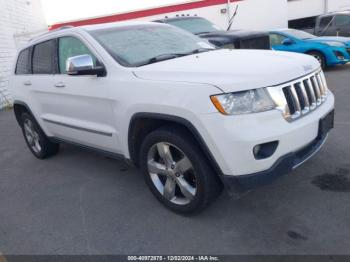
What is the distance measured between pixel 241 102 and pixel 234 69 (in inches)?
13.6

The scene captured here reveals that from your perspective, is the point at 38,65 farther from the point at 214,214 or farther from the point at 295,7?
the point at 295,7

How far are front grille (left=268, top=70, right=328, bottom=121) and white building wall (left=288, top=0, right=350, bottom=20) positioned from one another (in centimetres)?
2115

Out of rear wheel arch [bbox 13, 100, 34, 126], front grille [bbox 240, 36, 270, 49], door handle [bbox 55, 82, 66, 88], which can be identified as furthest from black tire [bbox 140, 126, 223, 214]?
front grille [bbox 240, 36, 270, 49]

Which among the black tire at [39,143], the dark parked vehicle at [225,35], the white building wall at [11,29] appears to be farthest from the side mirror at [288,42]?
the white building wall at [11,29]

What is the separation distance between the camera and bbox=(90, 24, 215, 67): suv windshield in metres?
3.46

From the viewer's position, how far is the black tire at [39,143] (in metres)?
5.09

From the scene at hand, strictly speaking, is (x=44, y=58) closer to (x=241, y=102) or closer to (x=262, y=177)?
(x=241, y=102)

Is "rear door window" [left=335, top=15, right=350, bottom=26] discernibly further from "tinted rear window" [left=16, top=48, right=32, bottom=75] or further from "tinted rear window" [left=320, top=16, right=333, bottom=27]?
"tinted rear window" [left=16, top=48, right=32, bottom=75]

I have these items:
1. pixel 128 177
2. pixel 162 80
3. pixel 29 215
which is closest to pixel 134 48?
pixel 162 80

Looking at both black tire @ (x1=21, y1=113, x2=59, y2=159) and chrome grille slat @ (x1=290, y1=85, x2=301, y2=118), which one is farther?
black tire @ (x1=21, y1=113, x2=59, y2=159)

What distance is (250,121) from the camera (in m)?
2.53

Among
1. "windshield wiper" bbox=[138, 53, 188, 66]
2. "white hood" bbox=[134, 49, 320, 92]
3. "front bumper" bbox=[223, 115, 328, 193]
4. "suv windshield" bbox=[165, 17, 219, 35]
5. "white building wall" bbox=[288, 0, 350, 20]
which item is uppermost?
"windshield wiper" bbox=[138, 53, 188, 66]

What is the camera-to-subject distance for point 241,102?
2.57 meters

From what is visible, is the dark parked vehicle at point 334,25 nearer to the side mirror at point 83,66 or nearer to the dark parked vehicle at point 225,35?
the dark parked vehicle at point 225,35
